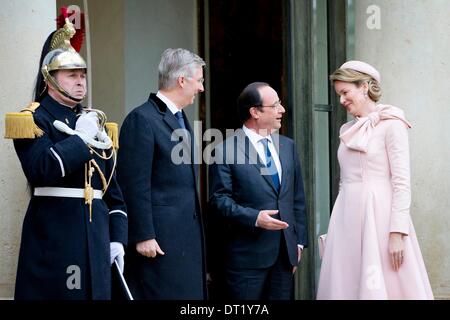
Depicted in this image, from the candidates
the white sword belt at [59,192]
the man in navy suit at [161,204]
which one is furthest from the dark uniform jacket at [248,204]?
the white sword belt at [59,192]

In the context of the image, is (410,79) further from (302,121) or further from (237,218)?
(237,218)

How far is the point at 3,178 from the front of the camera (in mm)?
5453

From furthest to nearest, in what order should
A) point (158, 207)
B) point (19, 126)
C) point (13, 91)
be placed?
point (158, 207)
point (13, 91)
point (19, 126)

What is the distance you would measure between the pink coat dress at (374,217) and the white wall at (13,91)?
65.6 inches

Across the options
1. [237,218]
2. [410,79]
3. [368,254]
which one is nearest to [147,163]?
[237,218]

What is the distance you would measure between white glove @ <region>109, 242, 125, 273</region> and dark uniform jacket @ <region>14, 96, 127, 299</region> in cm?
11

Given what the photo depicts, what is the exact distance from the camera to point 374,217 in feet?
19.0

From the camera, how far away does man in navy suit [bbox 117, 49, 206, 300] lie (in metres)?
5.62

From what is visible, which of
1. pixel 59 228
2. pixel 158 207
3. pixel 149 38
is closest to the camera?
pixel 59 228

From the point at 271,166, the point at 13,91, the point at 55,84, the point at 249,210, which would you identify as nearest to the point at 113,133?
the point at 55,84

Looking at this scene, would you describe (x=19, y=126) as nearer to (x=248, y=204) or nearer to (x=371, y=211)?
(x=248, y=204)

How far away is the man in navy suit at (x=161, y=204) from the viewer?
5.62 meters

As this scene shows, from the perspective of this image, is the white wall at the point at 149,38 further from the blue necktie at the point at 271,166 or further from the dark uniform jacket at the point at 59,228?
the dark uniform jacket at the point at 59,228

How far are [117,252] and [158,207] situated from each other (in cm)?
45
